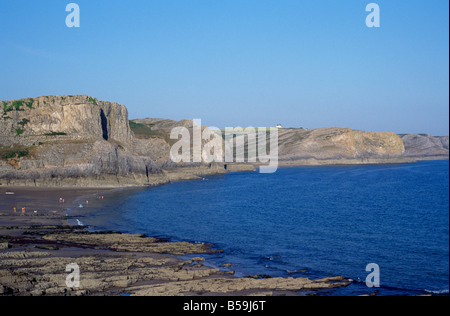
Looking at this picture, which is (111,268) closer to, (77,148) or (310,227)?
(310,227)

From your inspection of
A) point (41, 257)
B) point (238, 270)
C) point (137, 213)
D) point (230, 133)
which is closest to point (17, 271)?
point (41, 257)

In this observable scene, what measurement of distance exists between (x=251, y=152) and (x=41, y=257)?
469 feet

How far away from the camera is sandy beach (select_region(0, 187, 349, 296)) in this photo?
68.8 ft

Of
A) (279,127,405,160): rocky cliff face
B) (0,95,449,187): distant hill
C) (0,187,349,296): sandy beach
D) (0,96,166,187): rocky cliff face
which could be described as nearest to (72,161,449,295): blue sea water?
(0,187,349,296): sandy beach

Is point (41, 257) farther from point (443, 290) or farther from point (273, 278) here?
point (443, 290)

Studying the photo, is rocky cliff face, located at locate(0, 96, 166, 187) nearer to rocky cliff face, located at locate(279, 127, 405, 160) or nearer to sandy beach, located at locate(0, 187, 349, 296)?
sandy beach, located at locate(0, 187, 349, 296)

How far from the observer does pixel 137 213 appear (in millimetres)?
49156

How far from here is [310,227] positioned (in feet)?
137

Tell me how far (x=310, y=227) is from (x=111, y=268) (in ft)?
71.6

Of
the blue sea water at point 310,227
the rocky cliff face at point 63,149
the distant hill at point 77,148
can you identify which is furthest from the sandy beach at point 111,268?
the distant hill at point 77,148

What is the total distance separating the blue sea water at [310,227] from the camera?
88.6 ft

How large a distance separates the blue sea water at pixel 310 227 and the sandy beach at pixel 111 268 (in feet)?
7.86
